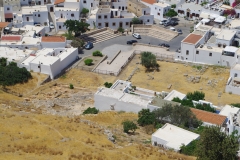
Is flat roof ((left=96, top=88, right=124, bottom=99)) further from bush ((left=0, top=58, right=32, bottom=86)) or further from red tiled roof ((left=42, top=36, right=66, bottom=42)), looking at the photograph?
red tiled roof ((left=42, top=36, right=66, bottom=42))

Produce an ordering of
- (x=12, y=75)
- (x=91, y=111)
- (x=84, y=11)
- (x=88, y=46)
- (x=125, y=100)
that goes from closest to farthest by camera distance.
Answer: (x=125, y=100) < (x=91, y=111) < (x=12, y=75) < (x=88, y=46) < (x=84, y=11)

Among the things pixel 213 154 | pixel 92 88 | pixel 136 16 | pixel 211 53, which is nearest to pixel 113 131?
pixel 213 154

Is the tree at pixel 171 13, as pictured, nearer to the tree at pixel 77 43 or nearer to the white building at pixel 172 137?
the tree at pixel 77 43

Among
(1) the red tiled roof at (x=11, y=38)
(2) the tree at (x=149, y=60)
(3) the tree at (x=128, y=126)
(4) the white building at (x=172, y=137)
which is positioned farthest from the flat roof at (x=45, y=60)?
(4) the white building at (x=172, y=137)

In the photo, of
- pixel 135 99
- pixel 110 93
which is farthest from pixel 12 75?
pixel 135 99

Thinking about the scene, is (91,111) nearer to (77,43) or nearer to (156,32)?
(77,43)

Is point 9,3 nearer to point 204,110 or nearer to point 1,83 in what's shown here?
point 1,83
